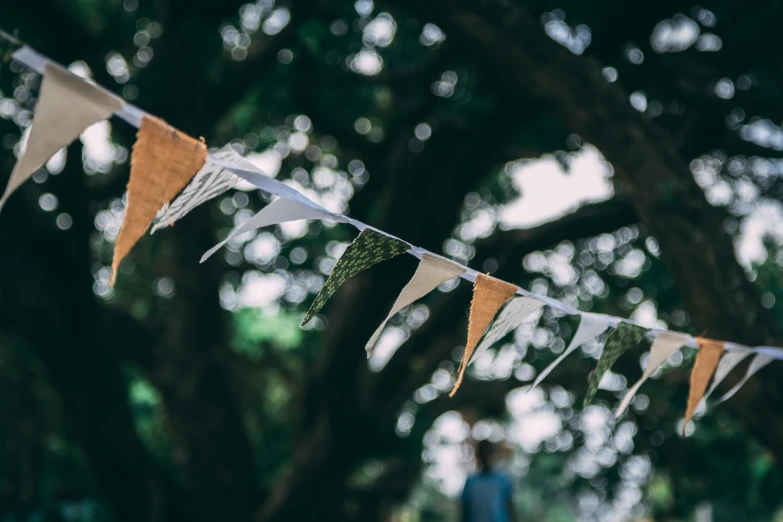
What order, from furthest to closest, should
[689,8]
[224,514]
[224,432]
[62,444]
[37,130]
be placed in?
[62,444], [224,432], [224,514], [689,8], [37,130]

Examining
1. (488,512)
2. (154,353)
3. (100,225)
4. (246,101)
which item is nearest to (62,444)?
(100,225)

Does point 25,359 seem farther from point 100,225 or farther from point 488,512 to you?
point 488,512

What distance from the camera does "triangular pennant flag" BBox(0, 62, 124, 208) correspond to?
56.8 inches

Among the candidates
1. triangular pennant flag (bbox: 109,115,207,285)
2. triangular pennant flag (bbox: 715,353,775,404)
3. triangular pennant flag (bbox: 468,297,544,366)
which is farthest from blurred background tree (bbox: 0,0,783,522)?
triangular pennant flag (bbox: 109,115,207,285)

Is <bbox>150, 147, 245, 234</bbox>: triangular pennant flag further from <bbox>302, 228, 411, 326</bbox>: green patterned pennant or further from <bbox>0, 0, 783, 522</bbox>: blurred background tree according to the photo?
<bbox>0, 0, 783, 522</bbox>: blurred background tree

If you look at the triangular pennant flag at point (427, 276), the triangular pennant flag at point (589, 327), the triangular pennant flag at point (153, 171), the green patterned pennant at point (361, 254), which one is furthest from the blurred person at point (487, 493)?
the triangular pennant flag at point (153, 171)

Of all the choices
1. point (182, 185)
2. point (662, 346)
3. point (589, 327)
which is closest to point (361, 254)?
point (182, 185)

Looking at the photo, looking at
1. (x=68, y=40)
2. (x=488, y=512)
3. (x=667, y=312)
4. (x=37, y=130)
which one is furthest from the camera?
(x=667, y=312)

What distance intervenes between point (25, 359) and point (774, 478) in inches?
303

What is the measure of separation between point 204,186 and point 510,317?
124 centimetres

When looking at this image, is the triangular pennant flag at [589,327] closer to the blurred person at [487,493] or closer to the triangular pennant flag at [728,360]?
the triangular pennant flag at [728,360]

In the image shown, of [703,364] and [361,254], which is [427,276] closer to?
[361,254]

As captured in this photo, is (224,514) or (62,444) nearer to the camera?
(224,514)

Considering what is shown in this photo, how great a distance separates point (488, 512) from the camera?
366 centimetres
